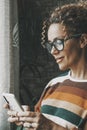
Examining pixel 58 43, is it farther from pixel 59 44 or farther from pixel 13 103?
pixel 13 103

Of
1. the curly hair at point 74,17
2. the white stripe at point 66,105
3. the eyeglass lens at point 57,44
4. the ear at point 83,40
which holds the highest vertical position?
the curly hair at point 74,17

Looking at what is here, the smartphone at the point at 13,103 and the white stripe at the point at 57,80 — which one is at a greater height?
the white stripe at the point at 57,80

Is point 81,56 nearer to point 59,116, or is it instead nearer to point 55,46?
point 55,46

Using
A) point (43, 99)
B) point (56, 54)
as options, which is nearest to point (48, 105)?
point (43, 99)

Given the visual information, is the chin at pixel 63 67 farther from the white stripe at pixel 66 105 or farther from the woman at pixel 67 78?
the white stripe at pixel 66 105

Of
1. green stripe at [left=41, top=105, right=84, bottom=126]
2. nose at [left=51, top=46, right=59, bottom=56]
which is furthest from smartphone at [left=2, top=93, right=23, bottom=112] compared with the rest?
nose at [left=51, top=46, right=59, bottom=56]

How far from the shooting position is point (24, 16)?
2.63 m

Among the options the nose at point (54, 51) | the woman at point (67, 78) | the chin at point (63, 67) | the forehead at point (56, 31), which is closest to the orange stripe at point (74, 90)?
the woman at point (67, 78)

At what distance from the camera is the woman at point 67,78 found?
235cm

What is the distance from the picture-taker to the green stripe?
232cm

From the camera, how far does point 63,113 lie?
238 centimetres

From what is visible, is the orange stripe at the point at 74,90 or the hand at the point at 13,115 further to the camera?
the hand at the point at 13,115

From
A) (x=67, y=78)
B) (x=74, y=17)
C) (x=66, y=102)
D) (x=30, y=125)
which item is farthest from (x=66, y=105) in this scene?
(x=74, y=17)

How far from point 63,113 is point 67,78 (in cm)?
24
